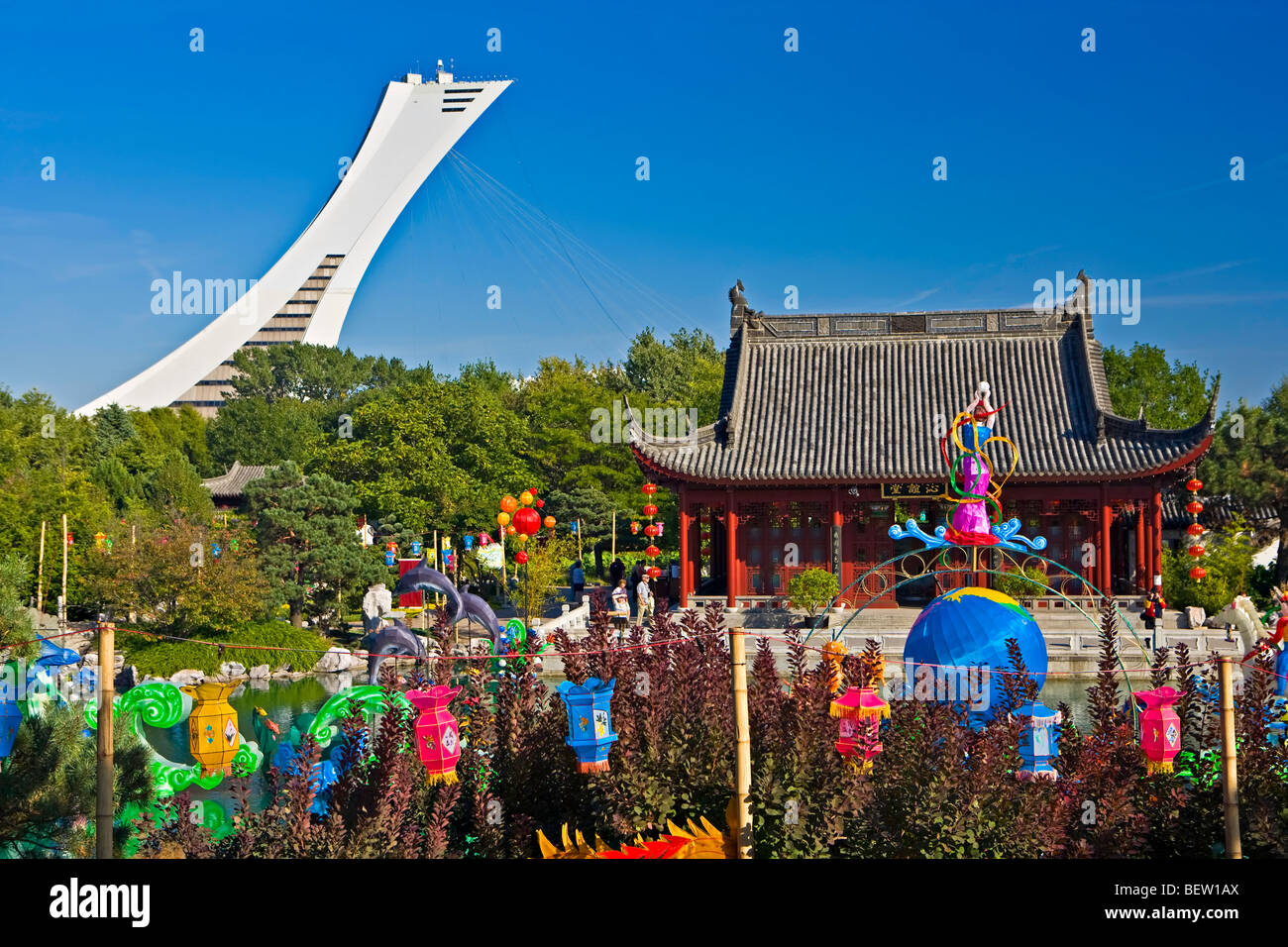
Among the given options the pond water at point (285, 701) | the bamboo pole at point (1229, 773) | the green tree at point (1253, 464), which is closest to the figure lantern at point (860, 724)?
the bamboo pole at point (1229, 773)

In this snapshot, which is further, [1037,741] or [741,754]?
[1037,741]

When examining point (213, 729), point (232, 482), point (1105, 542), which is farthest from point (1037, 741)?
point (232, 482)

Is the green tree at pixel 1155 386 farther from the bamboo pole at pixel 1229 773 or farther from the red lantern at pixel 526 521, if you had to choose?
the bamboo pole at pixel 1229 773

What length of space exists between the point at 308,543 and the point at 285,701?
233 inches

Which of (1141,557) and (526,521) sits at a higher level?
(526,521)

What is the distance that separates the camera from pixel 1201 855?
6.32 m

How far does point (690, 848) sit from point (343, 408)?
57.5 meters

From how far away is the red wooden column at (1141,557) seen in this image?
2384 cm

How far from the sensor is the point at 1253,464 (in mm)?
25516

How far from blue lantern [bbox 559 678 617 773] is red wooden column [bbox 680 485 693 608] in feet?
60.4

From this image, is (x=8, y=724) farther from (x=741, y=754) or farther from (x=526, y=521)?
(x=526, y=521)

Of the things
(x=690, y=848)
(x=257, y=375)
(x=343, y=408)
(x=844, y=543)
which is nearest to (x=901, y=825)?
(x=690, y=848)

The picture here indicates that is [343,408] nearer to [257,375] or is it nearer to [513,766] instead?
[257,375]

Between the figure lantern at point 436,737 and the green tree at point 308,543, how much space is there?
17798 mm
